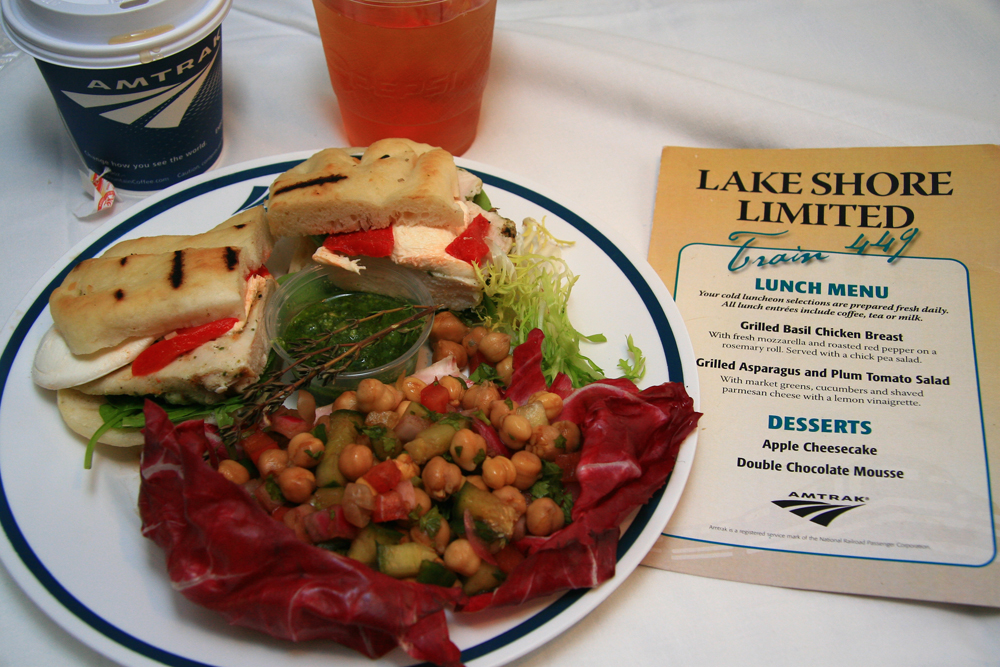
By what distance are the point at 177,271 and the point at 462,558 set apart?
1429 millimetres

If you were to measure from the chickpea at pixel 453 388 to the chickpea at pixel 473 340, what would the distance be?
20cm

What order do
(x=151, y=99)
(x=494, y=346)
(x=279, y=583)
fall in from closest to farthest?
(x=279, y=583)
(x=494, y=346)
(x=151, y=99)

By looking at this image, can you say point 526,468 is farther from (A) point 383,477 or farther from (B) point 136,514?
(B) point 136,514

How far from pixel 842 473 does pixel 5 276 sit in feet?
11.5

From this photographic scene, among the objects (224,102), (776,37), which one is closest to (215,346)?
(224,102)

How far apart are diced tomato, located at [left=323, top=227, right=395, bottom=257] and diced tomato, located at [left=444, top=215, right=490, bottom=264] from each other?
0.77 feet

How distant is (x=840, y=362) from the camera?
2695 millimetres

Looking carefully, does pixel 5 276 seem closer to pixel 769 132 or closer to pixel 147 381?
pixel 147 381

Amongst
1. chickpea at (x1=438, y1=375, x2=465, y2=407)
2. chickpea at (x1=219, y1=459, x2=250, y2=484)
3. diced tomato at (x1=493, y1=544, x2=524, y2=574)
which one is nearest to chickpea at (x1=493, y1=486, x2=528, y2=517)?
diced tomato at (x1=493, y1=544, x2=524, y2=574)

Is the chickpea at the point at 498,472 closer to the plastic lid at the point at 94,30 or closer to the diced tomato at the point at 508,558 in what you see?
the diced tomato at the point at 508,558

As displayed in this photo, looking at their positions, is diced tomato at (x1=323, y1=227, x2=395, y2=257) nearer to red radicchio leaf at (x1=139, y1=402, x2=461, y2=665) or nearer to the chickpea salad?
the chickpea salad

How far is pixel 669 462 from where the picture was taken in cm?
212

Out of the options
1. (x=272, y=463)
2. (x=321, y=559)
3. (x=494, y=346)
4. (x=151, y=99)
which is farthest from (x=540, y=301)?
(x=151, y=99)

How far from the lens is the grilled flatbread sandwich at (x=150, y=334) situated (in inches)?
90.2
